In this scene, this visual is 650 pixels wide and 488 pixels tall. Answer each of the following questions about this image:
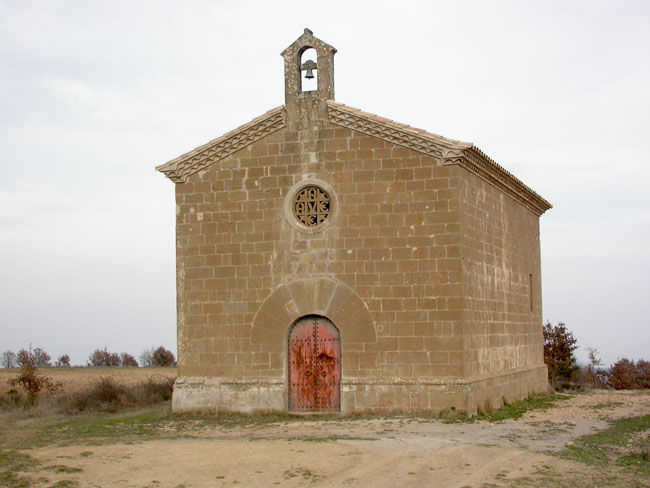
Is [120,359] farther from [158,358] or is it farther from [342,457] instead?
[342,457]

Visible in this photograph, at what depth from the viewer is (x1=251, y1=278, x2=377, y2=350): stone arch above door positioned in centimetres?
1598

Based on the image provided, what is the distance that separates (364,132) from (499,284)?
16.6 feet

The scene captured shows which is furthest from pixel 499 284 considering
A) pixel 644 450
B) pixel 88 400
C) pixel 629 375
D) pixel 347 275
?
pixel 629 375

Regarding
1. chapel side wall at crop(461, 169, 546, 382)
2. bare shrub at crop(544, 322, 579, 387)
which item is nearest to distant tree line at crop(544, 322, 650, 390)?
bare shrub at crop(544, 322, 579, 387)

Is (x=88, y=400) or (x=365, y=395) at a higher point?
(x=365, y=395)

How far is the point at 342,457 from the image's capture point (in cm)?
1112

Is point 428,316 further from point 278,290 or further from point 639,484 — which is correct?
point 639,484

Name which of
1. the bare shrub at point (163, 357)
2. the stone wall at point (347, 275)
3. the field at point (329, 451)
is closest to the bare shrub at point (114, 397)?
the field at point (329, 451)

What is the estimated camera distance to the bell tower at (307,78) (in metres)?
16.9

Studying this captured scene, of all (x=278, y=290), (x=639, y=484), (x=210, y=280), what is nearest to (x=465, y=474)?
(x=639, y=484)

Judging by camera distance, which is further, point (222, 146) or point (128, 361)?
point (128, 361)

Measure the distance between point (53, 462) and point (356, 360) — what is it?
21.6 ft

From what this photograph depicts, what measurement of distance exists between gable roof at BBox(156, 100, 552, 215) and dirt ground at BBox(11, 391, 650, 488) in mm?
5226

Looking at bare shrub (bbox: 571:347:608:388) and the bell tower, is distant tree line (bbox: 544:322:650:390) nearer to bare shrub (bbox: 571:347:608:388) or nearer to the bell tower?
bare shrub (bbox: 571:347:608:388)
